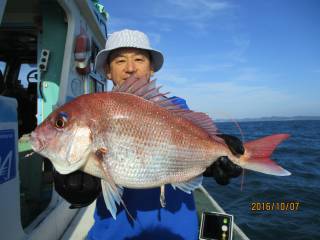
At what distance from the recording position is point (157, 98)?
1.78m

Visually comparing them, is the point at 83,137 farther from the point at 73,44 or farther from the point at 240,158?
the point at 73,44

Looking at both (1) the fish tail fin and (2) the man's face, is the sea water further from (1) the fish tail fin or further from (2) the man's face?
(2) the man's face

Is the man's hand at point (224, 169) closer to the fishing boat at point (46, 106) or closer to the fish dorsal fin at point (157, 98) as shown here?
the fish dorsal fin at point (157, 98)

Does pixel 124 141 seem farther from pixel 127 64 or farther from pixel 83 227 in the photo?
pixel 83 227

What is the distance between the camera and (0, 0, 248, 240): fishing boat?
7.75 feet

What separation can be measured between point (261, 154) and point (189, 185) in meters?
0.52

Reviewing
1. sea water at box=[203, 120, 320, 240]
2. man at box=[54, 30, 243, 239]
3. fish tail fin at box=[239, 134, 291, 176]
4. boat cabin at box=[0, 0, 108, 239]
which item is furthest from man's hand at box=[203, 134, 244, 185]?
sea water at box=[203, 120, 320, 240]

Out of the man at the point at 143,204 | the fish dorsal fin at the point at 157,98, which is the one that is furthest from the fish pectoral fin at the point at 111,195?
the fish dorsal fin at the point at 157,98

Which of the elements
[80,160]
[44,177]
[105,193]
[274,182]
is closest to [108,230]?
[105,193]

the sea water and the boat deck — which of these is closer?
the boat deck

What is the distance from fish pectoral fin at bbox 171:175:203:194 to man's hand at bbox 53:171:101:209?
1.71 ft

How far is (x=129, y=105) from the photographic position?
5.50ft

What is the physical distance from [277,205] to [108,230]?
908 centimetres
